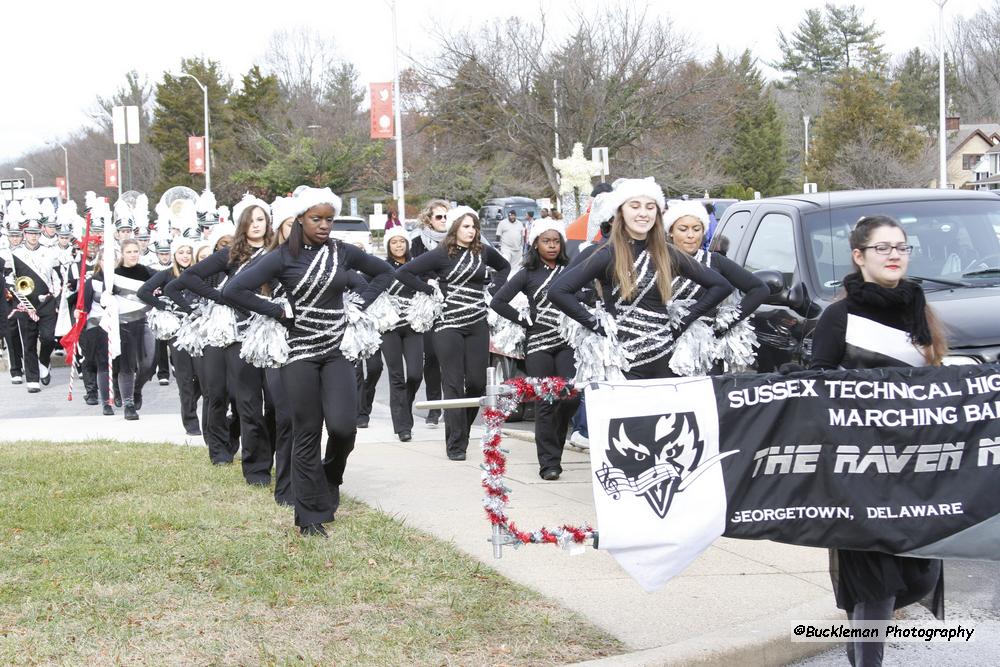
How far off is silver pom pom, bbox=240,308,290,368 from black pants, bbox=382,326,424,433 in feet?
12.6

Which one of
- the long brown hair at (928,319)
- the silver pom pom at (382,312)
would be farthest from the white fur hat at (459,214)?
the long brown hair at (928,319)

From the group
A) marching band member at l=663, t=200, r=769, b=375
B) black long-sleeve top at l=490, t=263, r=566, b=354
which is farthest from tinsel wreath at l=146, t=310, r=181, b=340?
marching band member at l=663, t=200, r=769, b=375

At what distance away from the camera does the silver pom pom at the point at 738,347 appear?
7391 mm

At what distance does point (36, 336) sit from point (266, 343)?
417 inches

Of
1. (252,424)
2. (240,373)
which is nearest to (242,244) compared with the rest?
(240,373)

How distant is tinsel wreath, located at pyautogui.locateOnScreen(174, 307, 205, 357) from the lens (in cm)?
1006

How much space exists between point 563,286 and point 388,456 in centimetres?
356

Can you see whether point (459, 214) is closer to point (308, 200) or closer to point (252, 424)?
point (252, 424)

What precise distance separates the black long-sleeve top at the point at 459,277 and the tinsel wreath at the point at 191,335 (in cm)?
170

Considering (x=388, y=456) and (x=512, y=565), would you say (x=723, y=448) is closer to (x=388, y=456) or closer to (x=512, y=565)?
(x=512, y=565)

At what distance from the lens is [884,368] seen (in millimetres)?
4562

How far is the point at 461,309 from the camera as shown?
10.2 metres

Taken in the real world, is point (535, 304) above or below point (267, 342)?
above

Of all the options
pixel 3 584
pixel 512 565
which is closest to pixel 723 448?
pixel 512 565
